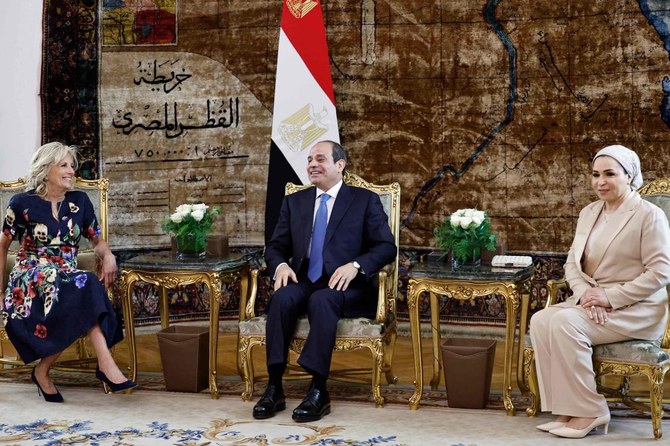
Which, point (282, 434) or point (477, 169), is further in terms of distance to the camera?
point (477, 169)

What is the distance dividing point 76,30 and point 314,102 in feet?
6.43

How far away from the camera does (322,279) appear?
16.4 ft

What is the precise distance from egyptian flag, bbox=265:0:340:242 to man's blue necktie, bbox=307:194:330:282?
1441 millimetres

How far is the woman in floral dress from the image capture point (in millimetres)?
4941

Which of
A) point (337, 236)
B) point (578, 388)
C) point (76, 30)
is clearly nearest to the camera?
point (578, 388)

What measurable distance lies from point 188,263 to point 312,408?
1.16 meters

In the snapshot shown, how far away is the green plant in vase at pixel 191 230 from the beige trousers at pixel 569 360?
2.04m

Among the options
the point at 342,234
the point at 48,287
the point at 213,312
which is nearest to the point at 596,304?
the point at 342,234

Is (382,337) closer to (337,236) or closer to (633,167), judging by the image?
(337,236)

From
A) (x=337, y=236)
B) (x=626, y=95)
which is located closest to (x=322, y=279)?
(x=337, y=236)

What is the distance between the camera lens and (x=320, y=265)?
504 cm

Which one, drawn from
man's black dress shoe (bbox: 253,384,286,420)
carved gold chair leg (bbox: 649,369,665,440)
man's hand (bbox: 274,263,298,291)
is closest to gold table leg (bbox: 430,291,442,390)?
man's hand (bbox: 274,263,298,291)

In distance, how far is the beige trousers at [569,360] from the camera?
4.20 metres

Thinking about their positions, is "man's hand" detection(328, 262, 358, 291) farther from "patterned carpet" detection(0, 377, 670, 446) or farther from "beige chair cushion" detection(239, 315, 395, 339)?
"patterned carpet" detection(0, 377, 670, 446)
